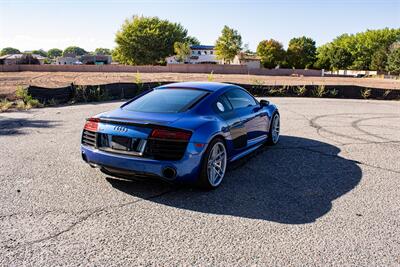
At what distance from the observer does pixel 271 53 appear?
300 feet

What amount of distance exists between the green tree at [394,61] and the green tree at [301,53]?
69.7ft

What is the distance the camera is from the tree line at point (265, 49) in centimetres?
8175

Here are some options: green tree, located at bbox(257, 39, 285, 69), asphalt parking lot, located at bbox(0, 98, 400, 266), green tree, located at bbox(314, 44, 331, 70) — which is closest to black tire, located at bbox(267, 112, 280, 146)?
asphalt parking lot, located at bbox(0, 98, 400, 266)

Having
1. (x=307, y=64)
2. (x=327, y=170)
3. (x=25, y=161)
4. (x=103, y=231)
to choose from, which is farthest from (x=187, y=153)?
(x=307, y=64)

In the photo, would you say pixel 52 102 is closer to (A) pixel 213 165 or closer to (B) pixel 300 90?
(A) pixel 213 165

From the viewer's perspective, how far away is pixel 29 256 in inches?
119

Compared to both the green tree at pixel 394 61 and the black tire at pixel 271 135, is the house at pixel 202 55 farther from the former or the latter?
the black tire at pixel 271 135

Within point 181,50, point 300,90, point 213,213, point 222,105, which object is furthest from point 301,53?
point 213,213

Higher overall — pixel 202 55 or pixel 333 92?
pixel 202 55

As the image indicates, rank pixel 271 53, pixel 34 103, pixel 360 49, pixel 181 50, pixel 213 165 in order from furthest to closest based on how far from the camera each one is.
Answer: pixel 360 49
pixel 271 53
pixel 181 50
pixel 34 103
pixel 213 165

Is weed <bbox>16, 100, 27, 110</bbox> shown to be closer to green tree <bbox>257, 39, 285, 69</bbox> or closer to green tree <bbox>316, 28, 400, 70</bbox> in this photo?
green tree <bbox>257, 39, 285, 69</bbox>

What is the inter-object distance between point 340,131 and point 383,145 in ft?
5.04

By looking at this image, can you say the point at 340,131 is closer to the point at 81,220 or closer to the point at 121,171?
the point at 121,171

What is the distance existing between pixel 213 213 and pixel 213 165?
2.75ft
